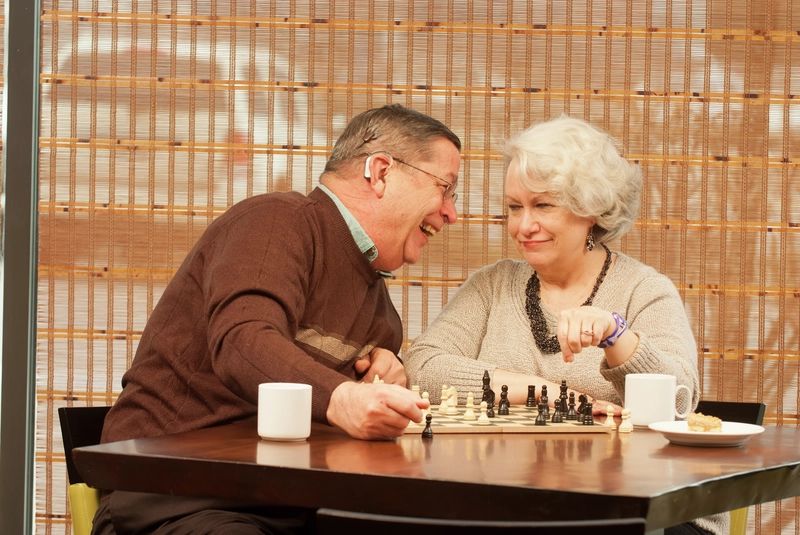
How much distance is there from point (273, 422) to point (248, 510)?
0.27 metres

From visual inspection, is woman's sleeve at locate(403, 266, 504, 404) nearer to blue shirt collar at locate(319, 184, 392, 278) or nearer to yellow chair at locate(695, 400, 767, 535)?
blue shirt collar at locate(319, 184, 392, 278)

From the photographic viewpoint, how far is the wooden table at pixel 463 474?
1203 millimetres

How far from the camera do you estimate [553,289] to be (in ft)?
8.38

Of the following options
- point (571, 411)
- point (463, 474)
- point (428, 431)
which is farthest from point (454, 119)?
point (463, 474)

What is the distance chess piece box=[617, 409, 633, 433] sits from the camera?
178cm

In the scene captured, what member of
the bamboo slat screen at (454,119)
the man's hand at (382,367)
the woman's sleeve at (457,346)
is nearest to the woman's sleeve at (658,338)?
the woman's sleeve at (457,346)

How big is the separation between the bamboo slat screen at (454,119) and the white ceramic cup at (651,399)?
1305 mm

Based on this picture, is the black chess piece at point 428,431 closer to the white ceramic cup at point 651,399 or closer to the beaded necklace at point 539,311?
the white ceramic cup at point 651,399

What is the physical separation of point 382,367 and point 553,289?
0.61 m

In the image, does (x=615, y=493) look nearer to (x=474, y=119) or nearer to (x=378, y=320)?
(x=378, y=320)

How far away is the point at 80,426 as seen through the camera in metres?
2.13

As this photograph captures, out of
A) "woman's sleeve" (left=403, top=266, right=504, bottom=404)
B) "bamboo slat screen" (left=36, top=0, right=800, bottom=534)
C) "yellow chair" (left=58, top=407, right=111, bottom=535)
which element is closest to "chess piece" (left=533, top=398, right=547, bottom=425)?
"woman's sleeve" (left=403, top=266, right=504, bottom=404)

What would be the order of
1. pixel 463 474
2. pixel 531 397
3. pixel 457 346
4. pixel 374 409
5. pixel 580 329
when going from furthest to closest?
pixel 457 346 < pixel 531 397 < pixel 580 329 < pixel 374 409 < pixel 463 474

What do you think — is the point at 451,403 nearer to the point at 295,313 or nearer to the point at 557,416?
the point at 557,416
